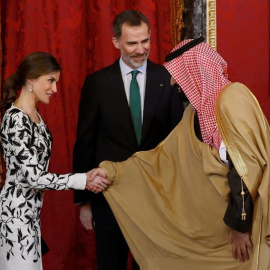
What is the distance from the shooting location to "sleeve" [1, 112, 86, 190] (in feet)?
11.4

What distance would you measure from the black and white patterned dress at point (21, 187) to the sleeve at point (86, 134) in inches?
15.5

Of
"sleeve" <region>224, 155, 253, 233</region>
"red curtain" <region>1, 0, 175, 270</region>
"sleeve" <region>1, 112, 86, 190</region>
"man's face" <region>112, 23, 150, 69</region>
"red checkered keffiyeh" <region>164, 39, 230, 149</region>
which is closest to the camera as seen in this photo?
"sleeve" <region>224, 155, 253, 233</region>

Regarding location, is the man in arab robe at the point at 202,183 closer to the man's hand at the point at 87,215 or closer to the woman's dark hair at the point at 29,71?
the man's hand at the point at 87,215

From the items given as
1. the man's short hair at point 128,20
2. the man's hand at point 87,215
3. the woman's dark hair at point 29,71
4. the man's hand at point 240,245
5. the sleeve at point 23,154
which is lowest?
the man's hand at point 87,215

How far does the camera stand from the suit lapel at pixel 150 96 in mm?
3988

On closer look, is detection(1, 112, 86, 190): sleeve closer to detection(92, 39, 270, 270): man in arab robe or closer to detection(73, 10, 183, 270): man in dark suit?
detection(92, 39, 270, 270): man in arab robe

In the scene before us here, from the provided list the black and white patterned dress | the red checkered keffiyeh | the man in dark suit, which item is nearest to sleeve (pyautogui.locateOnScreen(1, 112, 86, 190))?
the black and white patterned dress

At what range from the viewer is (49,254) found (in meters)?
5.07

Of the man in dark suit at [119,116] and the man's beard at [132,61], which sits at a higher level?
the man's beard at [132,61]

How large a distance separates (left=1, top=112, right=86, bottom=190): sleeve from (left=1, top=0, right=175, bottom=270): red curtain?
1380mm

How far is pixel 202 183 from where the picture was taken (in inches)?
135

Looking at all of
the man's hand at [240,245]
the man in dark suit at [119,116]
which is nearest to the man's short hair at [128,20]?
the man in dark suit at [119,116]

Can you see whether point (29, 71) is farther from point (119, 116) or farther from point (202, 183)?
point (202, 183)

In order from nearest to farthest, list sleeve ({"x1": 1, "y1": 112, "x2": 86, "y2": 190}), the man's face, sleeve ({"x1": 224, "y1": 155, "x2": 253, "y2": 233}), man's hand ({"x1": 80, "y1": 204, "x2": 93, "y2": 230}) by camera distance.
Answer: sleeve ({"x1": 224, "y1": 155, "x2": 253, "y2": 233}), sleeve ({"x1": 1, "y1": 112, "x2": 86, "y2": 190}), the man's face, man's hand ({"x1": 80, "y1": 204, "x2": 93, "y2": 230})
